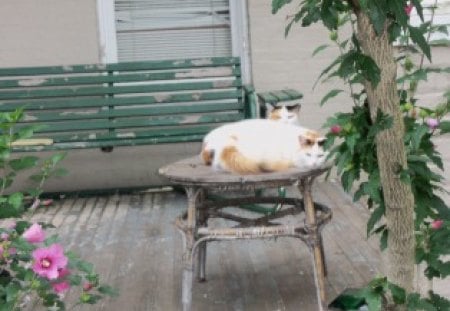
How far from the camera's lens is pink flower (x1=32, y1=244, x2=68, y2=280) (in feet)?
8.09

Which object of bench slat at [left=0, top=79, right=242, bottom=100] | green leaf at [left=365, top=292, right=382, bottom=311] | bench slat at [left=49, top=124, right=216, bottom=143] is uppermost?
bench slat at [left=0, top=79, right=242, bottom=100]

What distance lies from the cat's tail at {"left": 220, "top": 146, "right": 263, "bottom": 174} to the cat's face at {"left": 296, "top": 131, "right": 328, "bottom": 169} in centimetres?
21

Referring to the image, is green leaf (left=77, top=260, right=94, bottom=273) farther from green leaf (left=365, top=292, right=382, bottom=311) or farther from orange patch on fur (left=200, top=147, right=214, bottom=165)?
orange patch on fur (left=200, top=147, right=214, bottom=165)

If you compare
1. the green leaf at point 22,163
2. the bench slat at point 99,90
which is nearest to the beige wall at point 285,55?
the bench slat at point 99,90

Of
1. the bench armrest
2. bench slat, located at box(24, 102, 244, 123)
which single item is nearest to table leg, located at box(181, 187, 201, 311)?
the bench armrest

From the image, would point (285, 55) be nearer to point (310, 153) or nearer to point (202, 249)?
point (202, 249)

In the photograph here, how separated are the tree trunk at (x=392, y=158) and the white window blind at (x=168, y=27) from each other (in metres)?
4.58

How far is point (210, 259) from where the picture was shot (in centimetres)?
474

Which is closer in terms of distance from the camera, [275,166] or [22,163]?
[22,163]

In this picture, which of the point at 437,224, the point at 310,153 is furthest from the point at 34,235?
the point at 310,153

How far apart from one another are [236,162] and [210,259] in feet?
3.88

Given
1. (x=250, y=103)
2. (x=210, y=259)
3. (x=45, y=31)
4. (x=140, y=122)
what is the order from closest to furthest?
(x=210, y=259)
(x=250, y=103)
(x=140, y=122)
(x=45, y=31)

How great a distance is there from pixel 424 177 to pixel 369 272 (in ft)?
6.46

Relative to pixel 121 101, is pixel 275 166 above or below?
below
